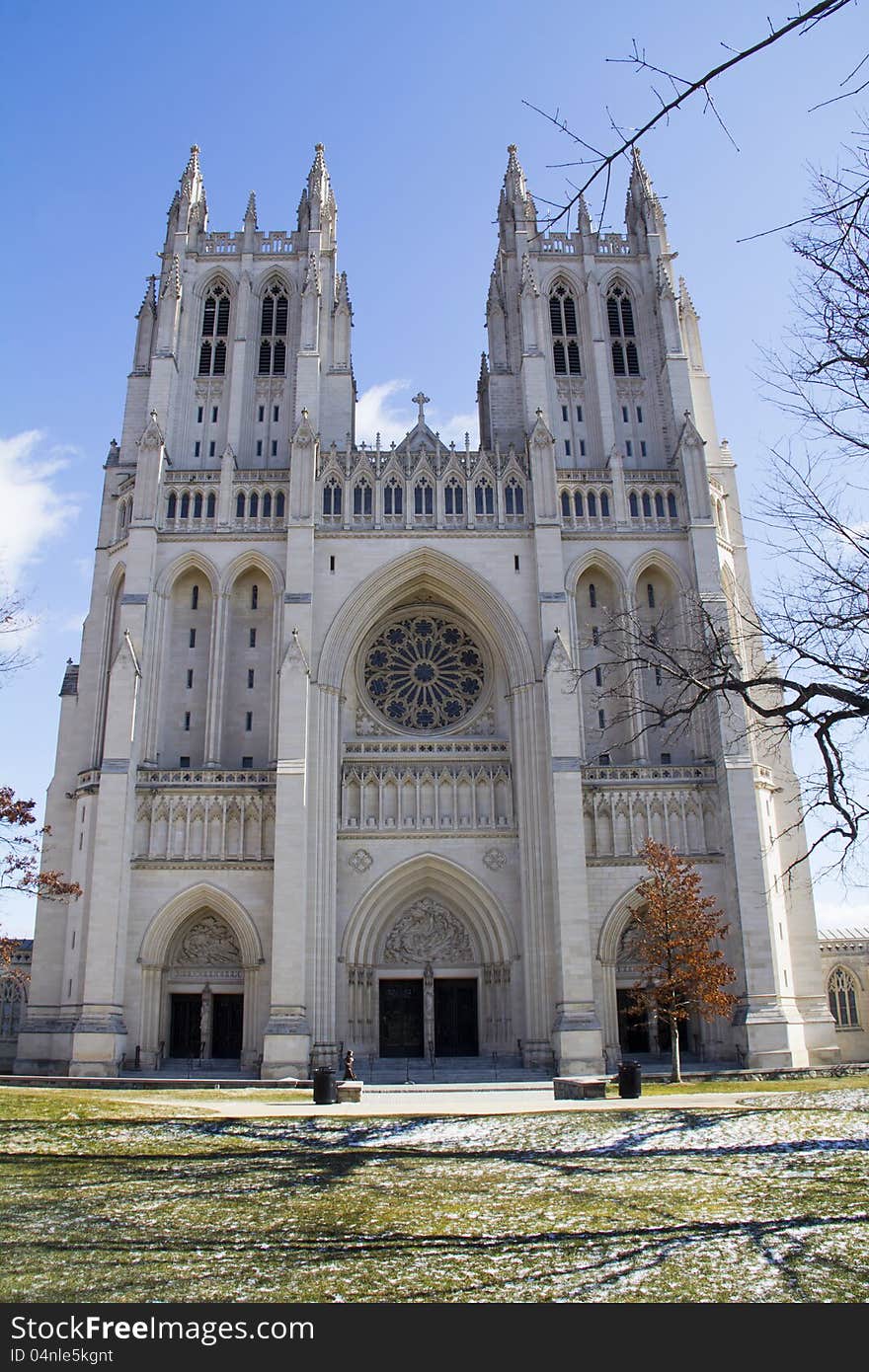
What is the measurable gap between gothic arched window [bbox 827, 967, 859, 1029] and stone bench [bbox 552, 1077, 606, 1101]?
23393 mm

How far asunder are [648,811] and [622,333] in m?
19.6

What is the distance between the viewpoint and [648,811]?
3391cm

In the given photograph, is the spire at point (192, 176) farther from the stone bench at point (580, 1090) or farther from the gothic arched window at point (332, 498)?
the stone bench at point (580, 1090)

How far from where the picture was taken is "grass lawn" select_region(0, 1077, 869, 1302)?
7.52 metres

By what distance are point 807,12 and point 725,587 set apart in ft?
111

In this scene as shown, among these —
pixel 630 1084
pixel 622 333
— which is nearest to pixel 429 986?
pixel 630 1084

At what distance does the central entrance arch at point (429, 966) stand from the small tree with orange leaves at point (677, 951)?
17.8 feet

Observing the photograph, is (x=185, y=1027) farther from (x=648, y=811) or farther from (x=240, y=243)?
(x=240, y=243)

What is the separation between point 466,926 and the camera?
34906mm

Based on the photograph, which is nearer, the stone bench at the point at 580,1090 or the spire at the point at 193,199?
the stone bench at the point at 580,1090

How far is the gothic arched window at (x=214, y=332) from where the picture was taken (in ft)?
135

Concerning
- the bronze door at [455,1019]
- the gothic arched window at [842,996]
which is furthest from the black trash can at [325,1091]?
the gothic arched window at [842,996]

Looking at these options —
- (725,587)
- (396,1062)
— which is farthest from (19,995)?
(725,587)

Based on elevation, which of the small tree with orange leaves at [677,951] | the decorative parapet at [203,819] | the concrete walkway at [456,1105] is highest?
the decorative parapet at [203,819]
